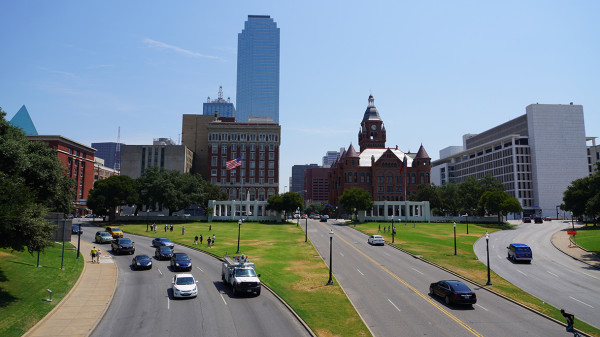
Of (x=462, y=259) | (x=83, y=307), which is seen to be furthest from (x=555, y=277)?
(x=83, y=307)

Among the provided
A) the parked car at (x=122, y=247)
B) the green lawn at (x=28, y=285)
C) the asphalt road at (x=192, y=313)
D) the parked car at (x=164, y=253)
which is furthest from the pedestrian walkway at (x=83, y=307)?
the parked car at (x=122, y=247)

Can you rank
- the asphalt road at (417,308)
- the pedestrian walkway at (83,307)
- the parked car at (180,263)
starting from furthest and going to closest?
the parked car at (180,263) < the asphalt road at (417,308) < the pedestrian walkway at (83,307)

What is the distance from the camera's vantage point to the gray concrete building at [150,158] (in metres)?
138

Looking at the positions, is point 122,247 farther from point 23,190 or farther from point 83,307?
point 23,190

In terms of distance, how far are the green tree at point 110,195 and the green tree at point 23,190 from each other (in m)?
49.0

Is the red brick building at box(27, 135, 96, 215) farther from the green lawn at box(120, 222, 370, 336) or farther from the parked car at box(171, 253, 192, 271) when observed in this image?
the parked car at box(171, 253, 192, 271)

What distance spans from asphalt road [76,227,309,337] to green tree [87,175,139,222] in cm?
Answer: 5842

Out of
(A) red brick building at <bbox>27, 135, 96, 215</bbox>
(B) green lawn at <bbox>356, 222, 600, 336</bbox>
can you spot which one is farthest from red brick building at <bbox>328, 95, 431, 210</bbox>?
(A) red brick building at <bbox>27, 135, 96, 215</bbox>

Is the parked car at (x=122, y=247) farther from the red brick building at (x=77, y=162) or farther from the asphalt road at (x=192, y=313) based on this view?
the red brick building at (x=77, y=162)

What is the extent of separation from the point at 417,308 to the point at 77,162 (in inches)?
4967

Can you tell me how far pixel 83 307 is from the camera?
78.9 ft

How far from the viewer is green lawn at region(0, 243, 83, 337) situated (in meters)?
20.6

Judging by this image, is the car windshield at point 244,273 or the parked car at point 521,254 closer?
the car windshield at point 244,273

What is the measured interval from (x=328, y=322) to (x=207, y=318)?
7.13 m
